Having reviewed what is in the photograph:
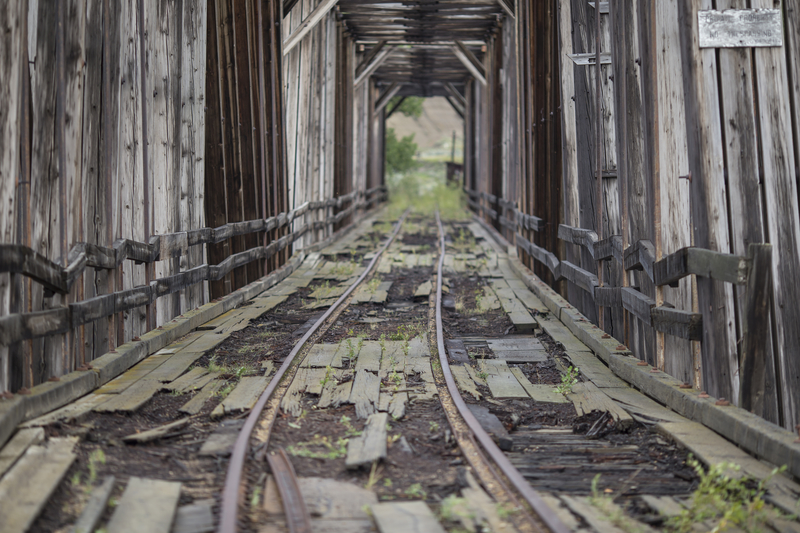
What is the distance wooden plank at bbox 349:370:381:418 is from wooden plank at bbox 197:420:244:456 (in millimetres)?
815

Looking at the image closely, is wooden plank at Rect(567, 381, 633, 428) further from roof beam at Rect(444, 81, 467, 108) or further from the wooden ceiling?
roof beam at Rect(444, 81, 467, 108)

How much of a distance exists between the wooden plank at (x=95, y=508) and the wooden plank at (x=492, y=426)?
6.76 ft

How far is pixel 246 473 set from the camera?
12.4ft

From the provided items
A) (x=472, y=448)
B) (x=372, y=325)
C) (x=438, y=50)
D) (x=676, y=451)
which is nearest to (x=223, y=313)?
(x=372, y=325)

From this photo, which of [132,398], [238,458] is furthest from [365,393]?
[238,458]

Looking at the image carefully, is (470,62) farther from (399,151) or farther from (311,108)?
(399,151)

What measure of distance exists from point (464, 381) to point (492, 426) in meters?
1.16

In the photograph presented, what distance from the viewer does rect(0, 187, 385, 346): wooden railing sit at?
434cm

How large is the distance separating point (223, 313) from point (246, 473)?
529 cm

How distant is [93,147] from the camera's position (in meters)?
5.61

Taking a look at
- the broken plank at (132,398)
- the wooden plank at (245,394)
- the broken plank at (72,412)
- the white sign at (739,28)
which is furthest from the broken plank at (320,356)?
the white sign at (739,28)

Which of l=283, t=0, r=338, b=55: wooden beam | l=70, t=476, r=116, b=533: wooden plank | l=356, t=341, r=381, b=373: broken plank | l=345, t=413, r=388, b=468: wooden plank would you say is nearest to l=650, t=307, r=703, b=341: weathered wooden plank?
l=345, t=413, r=388, b=468: wooden plank

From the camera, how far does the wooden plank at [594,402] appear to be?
15.8 feet

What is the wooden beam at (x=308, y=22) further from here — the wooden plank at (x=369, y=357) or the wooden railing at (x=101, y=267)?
the wooden plank at (x=369, y=357)
